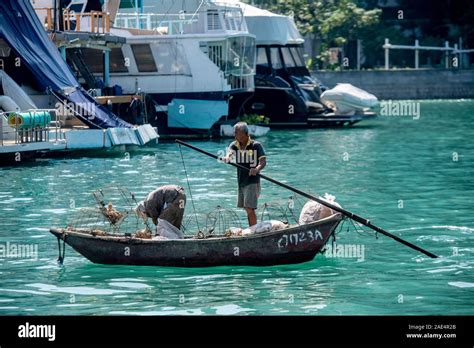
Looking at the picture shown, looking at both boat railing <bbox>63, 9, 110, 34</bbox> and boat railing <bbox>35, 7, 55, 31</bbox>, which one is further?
boat railing <bbox>63, 9, 110, 34</bbox>

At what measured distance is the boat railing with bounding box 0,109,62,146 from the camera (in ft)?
103

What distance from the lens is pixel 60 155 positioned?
3531 centimetres

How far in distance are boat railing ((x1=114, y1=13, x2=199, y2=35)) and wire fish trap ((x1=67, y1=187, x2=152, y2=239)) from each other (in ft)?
63.9

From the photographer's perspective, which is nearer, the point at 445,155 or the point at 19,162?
the point at 19,162

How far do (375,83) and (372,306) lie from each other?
61.2m

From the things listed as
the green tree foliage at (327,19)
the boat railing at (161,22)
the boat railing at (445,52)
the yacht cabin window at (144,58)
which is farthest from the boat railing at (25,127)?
the boat railing at (445,52)

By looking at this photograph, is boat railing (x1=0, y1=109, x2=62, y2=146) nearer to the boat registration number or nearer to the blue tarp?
the blue tarp

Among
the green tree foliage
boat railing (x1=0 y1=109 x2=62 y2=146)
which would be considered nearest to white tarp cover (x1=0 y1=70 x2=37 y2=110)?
boat railing (x1=0 y1=109 x2=62 y2=146)

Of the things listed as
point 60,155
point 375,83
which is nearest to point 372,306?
point 60,155

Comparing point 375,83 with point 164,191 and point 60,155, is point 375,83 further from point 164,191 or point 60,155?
point 164,191

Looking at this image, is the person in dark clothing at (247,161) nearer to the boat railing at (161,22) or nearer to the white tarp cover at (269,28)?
the boat railing at (161,22)

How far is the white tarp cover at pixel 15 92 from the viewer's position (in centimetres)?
3619

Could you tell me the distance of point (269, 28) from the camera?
53.5m

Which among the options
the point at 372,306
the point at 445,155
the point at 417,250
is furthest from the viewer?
the point at 445,155
